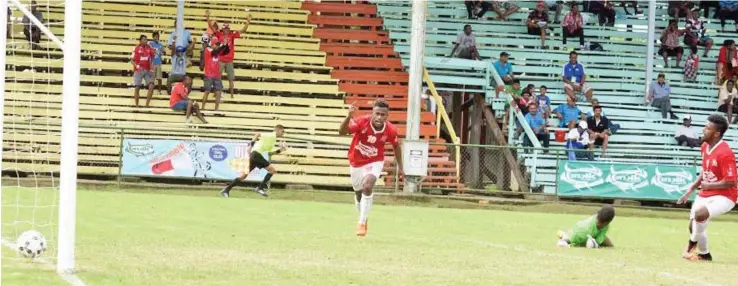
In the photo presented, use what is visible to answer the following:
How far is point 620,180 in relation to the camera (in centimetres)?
3169

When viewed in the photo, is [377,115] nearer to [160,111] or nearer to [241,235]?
[241,235]

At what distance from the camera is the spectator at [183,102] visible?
34.0 m

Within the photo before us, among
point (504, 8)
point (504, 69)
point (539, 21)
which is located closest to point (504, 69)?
point (504, 69)

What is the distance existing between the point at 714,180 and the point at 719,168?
0.17 meters

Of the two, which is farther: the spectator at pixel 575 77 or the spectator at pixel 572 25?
the spectator at pixel 572 25

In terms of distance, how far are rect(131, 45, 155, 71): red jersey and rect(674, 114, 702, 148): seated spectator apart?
13192mm

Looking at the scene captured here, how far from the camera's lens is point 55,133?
30781 millimetres

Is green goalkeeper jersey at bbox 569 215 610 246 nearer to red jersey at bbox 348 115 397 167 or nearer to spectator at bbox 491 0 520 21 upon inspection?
red jersey at bbox 348 115 397 167

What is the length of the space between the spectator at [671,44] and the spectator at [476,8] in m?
4.94

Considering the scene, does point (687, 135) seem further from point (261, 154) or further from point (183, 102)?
point (183, 102)

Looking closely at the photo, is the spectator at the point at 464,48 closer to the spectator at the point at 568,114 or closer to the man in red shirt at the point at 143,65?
the spectator at the point at 568,114

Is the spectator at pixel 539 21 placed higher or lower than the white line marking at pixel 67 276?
higher

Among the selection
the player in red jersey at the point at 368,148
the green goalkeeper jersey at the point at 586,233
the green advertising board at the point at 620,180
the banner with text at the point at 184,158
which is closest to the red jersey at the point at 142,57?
the banner with text at the point at 184,158

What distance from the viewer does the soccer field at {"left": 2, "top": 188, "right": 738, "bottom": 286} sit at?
519 inches
